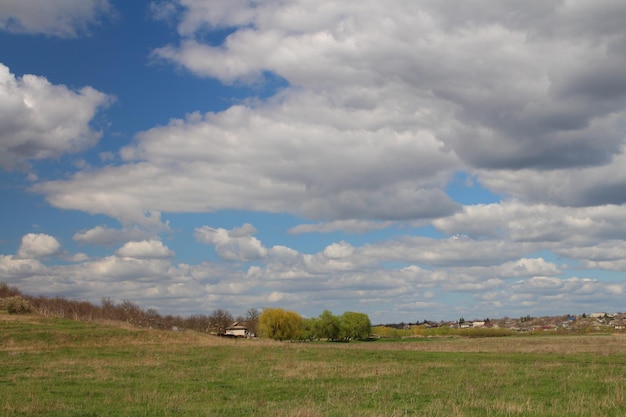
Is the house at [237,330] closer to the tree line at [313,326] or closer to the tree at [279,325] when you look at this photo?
the tree line at [313,326]

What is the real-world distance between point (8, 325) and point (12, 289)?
50.0 meters

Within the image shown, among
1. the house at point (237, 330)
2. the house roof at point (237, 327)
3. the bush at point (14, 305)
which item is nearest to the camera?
the bush at point (14, 305)

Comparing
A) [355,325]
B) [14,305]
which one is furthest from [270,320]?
[14,305]

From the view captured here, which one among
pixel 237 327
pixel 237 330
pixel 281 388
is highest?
pixel 281 388

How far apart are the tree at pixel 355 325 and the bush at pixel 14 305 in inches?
3497

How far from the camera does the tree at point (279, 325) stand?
135 metres

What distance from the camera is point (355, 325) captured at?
15388cm

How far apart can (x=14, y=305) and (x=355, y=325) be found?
307 feet

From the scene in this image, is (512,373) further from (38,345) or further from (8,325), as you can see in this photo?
(8,325)

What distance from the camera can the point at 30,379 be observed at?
1138 inches

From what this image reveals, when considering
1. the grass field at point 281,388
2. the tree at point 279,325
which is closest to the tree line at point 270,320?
the tree at point 279,325

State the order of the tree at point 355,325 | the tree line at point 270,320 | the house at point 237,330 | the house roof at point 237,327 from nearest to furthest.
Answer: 1. the tree line at point 270,320
2. the tree at point 355,325
3. the house at point 237,330
4. the house roof at point 237,327

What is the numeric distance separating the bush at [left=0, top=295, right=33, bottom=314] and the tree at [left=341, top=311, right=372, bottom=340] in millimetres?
88833

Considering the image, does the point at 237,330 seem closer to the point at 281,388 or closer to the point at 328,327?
the point at 328,327
